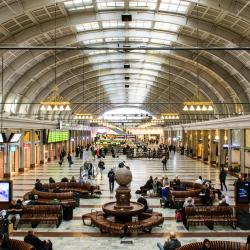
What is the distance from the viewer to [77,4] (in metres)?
19.8

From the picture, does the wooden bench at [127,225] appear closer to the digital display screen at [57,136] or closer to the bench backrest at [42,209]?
the bench backrest at [42,209]

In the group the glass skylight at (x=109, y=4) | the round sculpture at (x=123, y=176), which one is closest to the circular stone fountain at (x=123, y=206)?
the round sculpture at (x=123, y=176)

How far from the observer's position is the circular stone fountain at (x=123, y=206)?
13501mm

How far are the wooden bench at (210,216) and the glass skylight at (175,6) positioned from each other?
36.1 feet

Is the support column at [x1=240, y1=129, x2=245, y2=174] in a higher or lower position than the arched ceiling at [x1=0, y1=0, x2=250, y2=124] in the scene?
lower

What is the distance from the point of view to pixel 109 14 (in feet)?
69.8

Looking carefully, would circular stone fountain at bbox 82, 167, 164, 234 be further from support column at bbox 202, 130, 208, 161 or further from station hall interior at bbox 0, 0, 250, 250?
support column at bbox 202, 130, 208, 161

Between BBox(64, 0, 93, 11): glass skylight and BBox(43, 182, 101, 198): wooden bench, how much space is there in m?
9.70

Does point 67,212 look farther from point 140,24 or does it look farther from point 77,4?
point 140,24

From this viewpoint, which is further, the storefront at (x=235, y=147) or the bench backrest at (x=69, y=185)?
the storefront at (x=235, y=147)

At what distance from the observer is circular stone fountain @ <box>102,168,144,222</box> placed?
44.3 feet

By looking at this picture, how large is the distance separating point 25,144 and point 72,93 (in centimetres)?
1312

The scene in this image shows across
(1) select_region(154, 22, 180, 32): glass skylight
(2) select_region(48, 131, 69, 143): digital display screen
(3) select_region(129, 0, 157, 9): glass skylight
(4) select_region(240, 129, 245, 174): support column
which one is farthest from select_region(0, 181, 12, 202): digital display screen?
(2) select_region(48, 131, 69, 143): digital display screen

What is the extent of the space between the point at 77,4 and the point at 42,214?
448 inches
